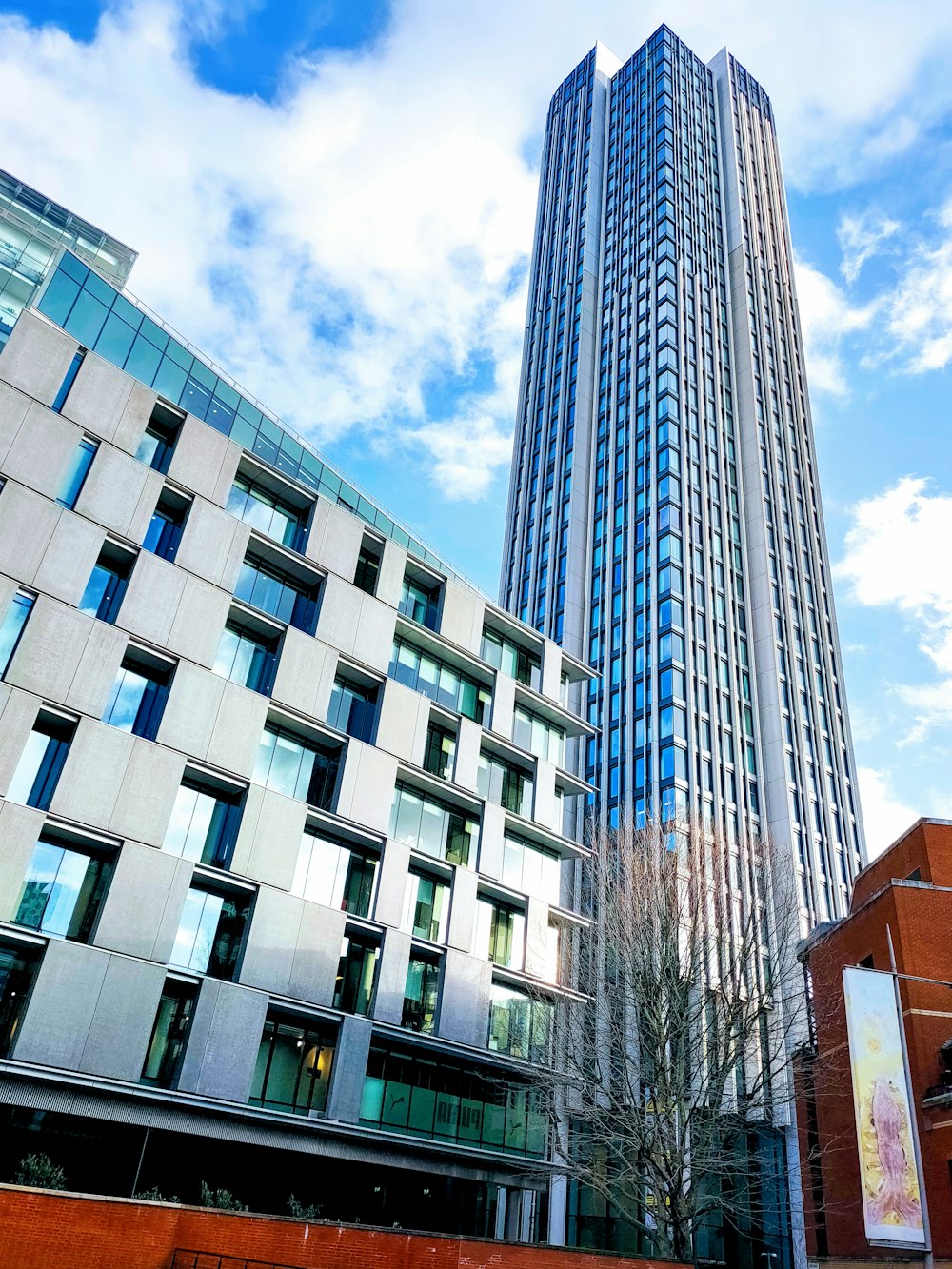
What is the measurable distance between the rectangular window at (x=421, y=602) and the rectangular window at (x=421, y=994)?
12.4m

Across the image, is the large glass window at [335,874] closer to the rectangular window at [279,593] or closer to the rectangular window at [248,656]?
the rectangular window at [248,656]

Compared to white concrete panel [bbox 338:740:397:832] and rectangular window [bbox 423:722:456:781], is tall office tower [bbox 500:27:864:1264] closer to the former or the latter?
rectangular window [bbox 423:722:456:781]

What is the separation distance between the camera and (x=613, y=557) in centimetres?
6600

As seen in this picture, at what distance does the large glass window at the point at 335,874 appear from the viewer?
28016mm

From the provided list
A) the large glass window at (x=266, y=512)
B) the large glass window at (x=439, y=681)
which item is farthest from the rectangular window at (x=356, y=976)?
the large glass window at (x=266, y=512)

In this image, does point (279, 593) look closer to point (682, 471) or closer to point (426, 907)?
point (426, 907)

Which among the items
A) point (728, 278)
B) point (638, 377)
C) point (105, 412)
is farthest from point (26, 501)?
point (728, 278)

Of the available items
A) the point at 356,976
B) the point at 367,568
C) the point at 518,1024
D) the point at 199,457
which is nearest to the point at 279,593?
the point at 367,568

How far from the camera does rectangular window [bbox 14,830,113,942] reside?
22516mm

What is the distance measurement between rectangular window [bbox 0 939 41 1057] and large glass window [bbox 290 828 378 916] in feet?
24.3

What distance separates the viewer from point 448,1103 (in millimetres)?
29031

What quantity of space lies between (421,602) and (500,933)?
42.3ft

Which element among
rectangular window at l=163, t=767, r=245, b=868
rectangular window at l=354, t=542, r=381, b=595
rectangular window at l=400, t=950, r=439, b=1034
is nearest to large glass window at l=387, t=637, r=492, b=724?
rectangular window at l=354, t=542, r=381, b=595

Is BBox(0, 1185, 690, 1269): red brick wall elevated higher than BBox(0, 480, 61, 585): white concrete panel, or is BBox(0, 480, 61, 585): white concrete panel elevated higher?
BBox(0, 480, 61, 585): white concrete panel
